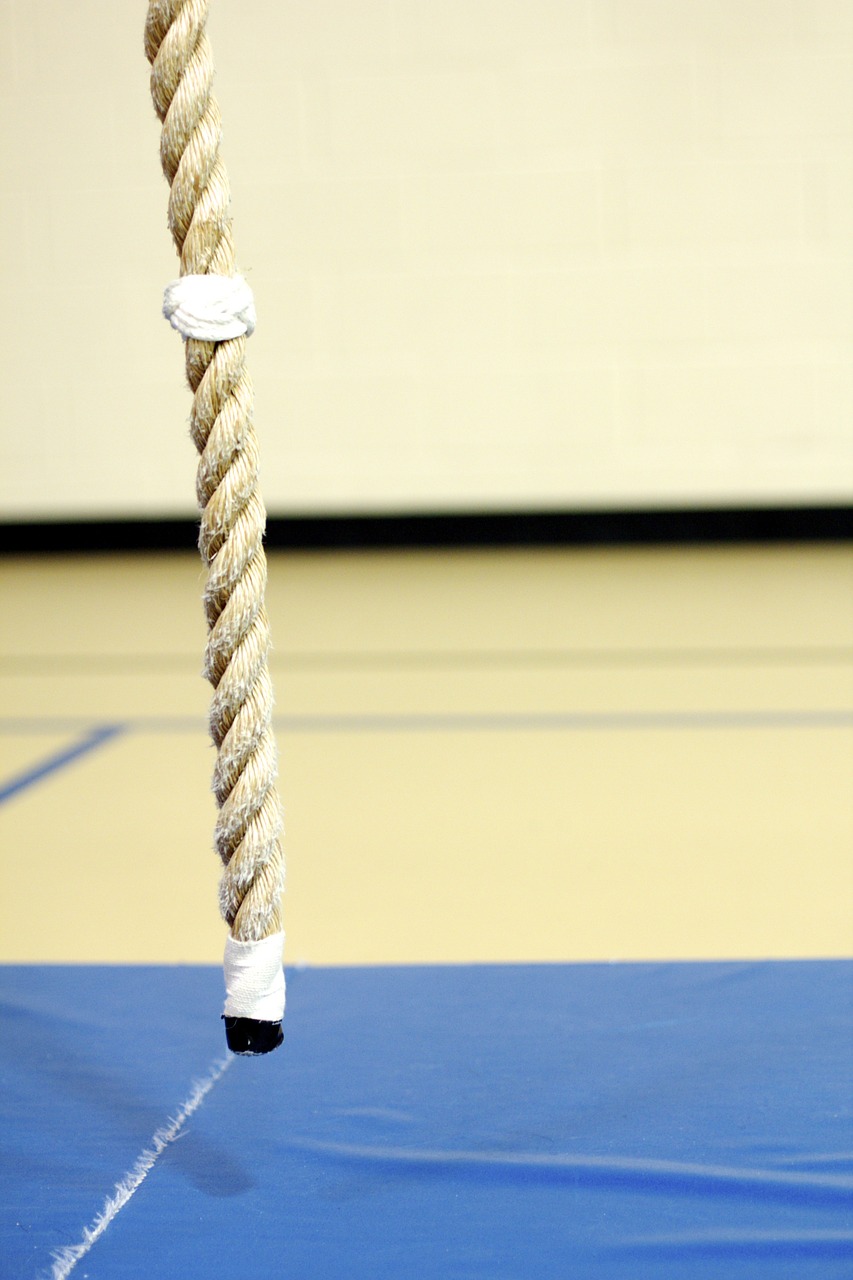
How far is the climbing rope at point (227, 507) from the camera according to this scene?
2.44ft

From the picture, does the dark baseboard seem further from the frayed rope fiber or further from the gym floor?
the frayed rope fiber

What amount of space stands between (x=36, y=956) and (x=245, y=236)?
11.3 feet

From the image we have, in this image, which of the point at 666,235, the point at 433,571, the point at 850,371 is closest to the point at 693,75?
the point at 666,235

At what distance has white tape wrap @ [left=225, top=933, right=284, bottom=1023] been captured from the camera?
805mm

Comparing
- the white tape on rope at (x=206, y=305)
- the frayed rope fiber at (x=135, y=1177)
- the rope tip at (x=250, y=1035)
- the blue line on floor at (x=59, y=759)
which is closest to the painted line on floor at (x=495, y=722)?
the blue line on floor at (x=59, y=759)

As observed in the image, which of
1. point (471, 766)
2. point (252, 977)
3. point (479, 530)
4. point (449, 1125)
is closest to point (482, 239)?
point (479, 530)

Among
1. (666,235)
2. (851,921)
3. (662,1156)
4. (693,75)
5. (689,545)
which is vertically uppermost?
(693,75)

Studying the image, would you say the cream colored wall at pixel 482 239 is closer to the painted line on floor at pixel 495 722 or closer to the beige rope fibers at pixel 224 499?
the painted line on floor at pixel 495 722

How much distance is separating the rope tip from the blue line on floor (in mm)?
1572

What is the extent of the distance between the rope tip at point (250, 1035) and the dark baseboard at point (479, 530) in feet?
12.4

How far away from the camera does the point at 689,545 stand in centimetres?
454

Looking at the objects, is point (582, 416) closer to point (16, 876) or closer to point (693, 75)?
point (693, 75)

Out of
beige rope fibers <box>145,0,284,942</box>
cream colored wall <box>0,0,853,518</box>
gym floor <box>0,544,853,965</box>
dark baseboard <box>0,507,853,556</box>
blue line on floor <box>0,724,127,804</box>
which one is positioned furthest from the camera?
dark baseboard <box>0,507,853,556</box>

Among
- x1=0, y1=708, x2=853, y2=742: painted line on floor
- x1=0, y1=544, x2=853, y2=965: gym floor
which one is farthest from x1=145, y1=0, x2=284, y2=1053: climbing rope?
x1=0, y1=708, x2=853, y2=742: painted line on floor
